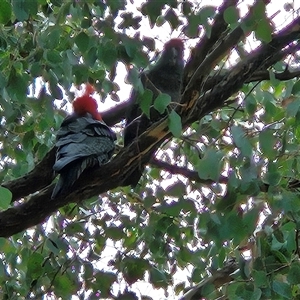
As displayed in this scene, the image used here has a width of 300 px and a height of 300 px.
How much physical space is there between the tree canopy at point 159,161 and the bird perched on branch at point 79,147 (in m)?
0.07

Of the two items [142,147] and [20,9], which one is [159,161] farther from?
[20,9]

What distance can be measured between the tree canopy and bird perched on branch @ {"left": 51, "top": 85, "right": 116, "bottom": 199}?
66 millimetres

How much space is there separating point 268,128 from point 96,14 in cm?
57

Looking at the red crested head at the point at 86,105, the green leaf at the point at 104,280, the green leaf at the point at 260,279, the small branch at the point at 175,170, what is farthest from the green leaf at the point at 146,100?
the red crested head at the point at 86,105

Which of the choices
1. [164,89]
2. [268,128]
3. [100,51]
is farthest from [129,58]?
[164,89]

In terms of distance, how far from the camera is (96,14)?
6.15ft

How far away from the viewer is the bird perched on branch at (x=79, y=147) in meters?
2.17

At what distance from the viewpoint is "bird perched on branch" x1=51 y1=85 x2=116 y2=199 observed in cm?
217

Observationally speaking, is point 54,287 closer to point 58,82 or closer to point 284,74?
point 58,82

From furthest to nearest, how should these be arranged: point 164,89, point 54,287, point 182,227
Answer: point 164,89 < point 182,227 < point 54,287

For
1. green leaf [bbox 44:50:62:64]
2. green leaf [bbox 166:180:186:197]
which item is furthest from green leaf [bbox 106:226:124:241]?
green leaf [bbox 44:50:62:64]

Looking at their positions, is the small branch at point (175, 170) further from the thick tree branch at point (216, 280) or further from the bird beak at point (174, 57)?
the bird beak at point (174, 57)

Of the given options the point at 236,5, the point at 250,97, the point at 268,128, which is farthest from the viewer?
the point at 250,97

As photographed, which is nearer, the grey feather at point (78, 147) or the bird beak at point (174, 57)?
the grey feather at point (78, 147)
